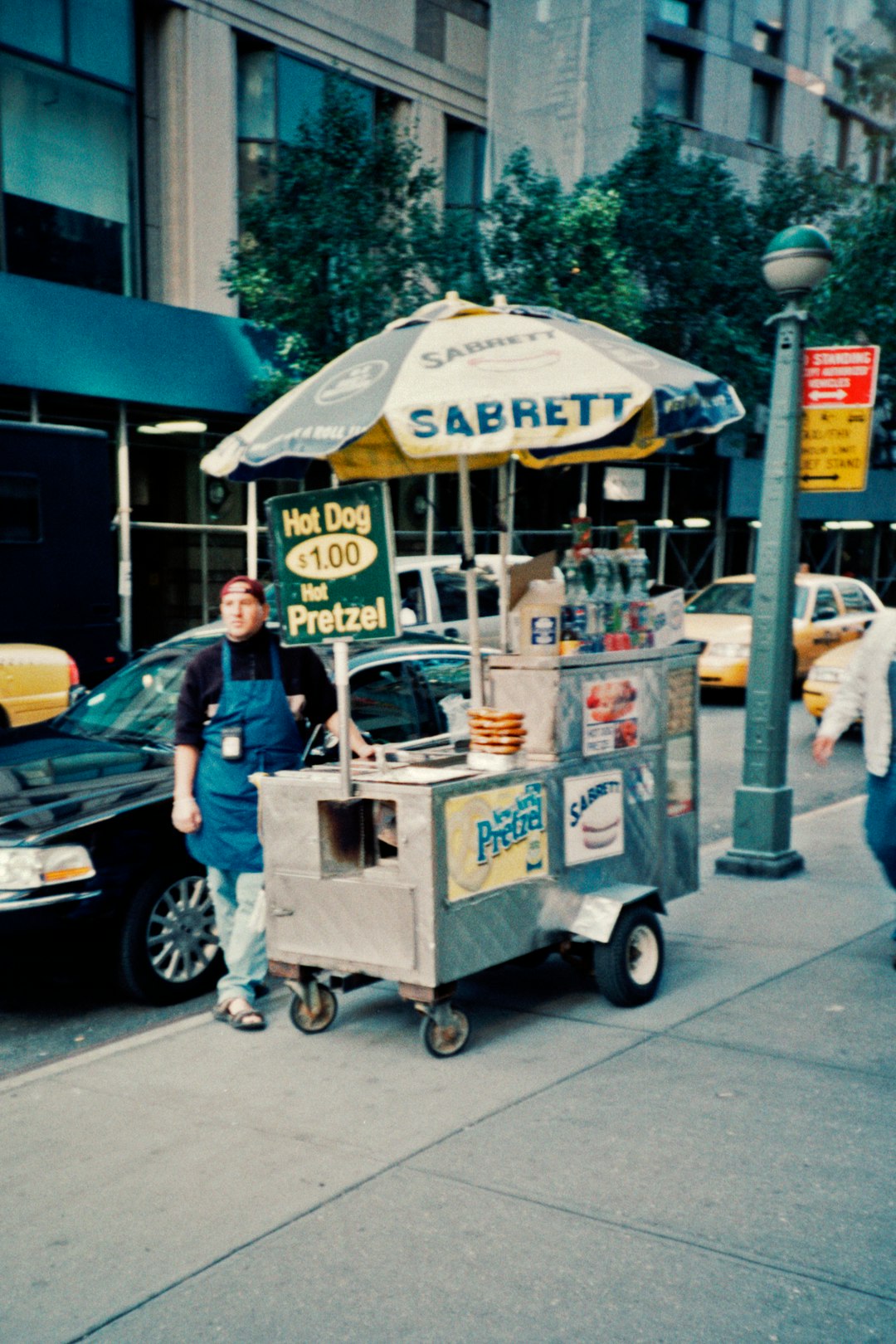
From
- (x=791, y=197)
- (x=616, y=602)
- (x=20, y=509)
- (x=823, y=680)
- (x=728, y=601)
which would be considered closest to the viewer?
(x=616, y=602)

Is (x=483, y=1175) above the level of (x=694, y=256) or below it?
below

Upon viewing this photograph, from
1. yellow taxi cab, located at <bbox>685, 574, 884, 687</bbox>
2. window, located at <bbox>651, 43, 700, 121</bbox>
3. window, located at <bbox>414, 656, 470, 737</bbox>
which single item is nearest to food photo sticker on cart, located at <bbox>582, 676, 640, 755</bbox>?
window, located at <bbox>414, 656, 470, 737</bbox>

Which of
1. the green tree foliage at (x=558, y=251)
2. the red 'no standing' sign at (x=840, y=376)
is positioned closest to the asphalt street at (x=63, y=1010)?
the red 'no standing' sign at (x=840, y=376)

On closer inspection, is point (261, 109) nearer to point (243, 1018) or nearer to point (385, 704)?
point (385, 704)

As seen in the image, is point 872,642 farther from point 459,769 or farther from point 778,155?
point 778,155

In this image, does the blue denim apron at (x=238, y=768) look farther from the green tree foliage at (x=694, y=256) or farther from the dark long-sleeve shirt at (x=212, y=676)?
the green tree foliage at (x=694, y=256)

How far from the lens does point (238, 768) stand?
205 inches

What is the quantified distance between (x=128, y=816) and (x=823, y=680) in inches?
374

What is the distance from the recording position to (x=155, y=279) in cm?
1823

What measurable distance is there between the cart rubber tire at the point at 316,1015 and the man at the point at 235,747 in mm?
153

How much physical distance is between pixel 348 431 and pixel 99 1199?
269 cm

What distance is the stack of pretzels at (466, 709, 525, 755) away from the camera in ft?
16.6

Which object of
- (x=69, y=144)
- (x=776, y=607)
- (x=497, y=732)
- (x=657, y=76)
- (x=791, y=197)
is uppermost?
(x=657, y=76)

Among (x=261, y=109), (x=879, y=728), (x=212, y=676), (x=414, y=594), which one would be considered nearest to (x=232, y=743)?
(x=212, y=676)
